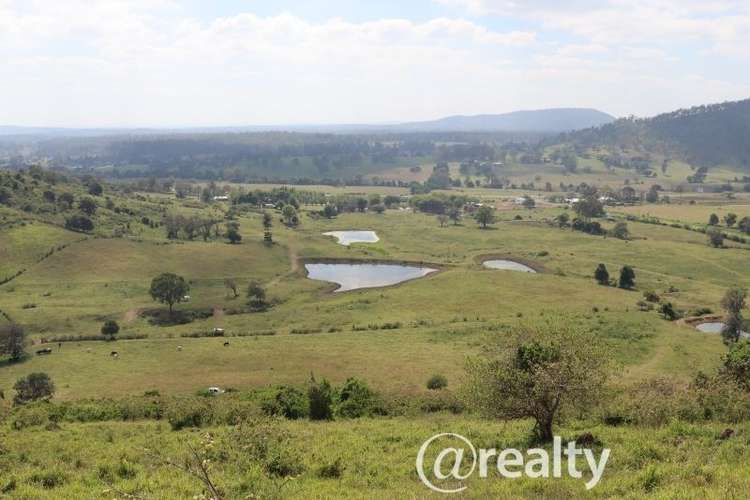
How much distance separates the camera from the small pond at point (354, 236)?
516 ft

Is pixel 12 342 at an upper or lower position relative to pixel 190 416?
lower

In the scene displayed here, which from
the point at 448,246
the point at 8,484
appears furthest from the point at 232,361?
the point at 448,246

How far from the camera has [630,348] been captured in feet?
218

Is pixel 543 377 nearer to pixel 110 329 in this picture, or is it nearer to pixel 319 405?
pixel 319 405

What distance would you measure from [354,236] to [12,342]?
108m

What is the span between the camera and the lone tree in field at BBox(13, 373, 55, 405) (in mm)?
51941

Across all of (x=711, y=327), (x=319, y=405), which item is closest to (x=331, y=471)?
(x=319, y=405)

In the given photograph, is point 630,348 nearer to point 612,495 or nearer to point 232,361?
point 232,361

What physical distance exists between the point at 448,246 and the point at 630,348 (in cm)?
8329

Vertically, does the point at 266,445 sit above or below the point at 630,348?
above

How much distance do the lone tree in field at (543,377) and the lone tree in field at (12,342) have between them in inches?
2414

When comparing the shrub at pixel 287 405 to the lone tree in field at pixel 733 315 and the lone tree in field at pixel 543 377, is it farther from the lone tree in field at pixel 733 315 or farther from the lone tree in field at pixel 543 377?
the lone tree in field at pixel 733 315

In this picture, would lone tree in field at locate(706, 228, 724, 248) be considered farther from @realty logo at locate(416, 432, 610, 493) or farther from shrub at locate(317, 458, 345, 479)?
shrub at locate(317, 458, 345, 479)

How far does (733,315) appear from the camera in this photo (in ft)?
239
